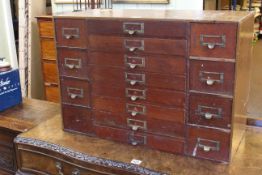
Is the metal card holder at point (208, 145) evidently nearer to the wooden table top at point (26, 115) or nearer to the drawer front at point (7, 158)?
the wooden table top at point (26, 115)

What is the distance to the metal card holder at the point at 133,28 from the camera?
1.38 metres

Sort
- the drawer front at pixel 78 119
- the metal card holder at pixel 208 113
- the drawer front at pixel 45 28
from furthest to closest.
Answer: the drawer front at pixel 45 28 → the drawer front at pixel 78 119 → the metal card holder at pixel 208 113

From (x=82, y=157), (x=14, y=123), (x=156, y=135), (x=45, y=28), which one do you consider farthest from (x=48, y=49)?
(x=156, y=135)

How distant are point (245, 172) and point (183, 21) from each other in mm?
661

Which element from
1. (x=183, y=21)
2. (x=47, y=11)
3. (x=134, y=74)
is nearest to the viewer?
(x=183, y=21)

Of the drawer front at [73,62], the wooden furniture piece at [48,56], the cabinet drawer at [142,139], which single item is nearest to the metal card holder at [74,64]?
the drawer front at [73,62]

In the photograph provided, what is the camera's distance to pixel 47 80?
3287 millimetres

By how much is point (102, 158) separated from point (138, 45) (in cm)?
53

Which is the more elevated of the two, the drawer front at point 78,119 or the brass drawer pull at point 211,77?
the brass drawer pull at point 211,77

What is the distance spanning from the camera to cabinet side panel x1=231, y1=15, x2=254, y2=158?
4.21ft

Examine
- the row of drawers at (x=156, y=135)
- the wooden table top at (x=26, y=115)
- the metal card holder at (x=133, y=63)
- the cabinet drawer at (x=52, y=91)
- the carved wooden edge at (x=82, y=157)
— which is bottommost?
the cabinet drawer at (x=52, y=91)

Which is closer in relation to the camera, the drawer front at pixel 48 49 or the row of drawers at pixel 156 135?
the row of drawers at pixel 156 135

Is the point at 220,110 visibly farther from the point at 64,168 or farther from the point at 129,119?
the point at 64,168

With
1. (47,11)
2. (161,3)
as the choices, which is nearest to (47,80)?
(47,11)
